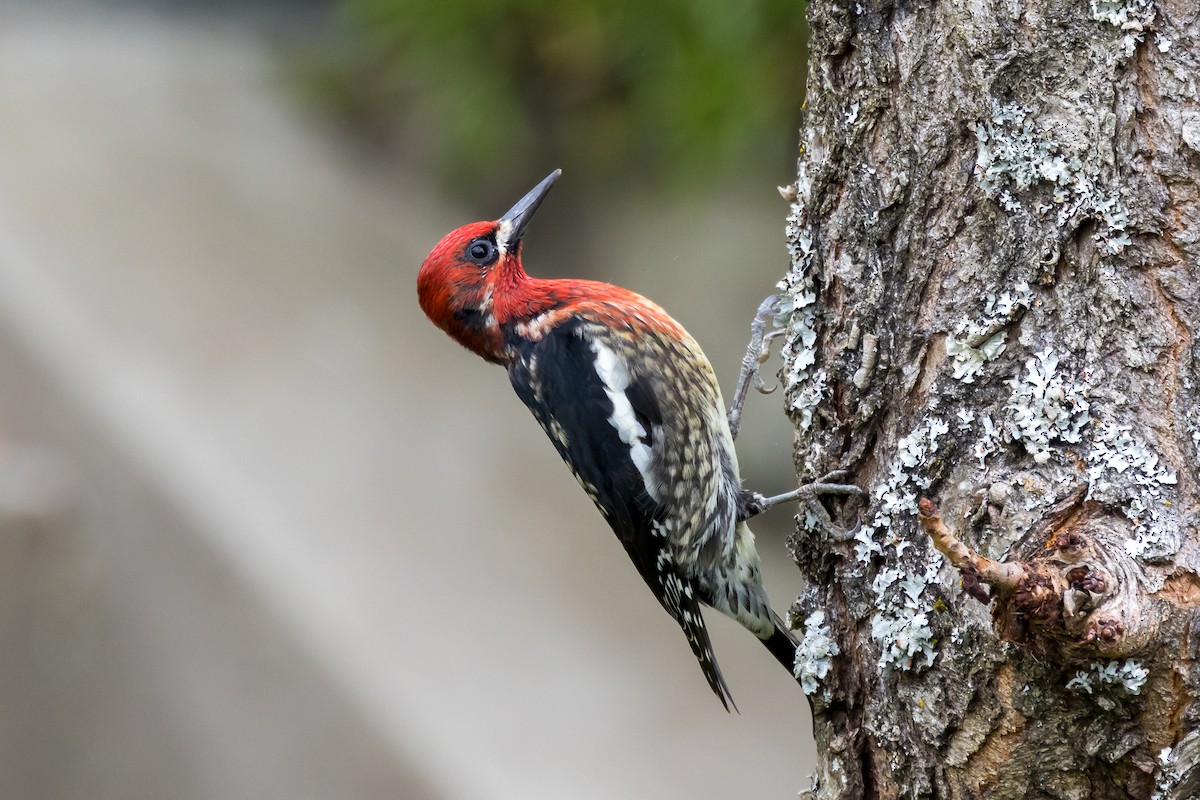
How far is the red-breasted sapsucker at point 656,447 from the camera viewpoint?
2309mm

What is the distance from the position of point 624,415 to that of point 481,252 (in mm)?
511

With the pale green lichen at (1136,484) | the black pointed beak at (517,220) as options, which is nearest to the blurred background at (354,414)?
the black pointed beak at (517,220)

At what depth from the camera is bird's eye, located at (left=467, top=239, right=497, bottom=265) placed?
2.50 meters

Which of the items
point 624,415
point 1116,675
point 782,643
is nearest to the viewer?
point 1116,675

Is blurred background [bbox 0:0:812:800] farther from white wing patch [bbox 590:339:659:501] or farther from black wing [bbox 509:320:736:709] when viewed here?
white wing patch [bbox 590:339:659:501]

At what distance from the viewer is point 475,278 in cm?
251

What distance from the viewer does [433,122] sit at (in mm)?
5844

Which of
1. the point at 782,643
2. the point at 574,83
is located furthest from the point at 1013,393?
the point at 574,83

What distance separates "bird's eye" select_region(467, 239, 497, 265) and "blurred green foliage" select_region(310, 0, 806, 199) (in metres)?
2.11

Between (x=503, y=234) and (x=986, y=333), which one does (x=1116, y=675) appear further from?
(x=503, y=234)

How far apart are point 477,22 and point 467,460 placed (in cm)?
204

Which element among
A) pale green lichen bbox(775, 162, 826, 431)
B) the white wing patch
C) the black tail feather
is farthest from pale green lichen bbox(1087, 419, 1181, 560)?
the white wing patch

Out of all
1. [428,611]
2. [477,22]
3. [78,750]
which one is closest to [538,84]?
[477,22]

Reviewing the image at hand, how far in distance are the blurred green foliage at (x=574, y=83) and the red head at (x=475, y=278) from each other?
2.06m
